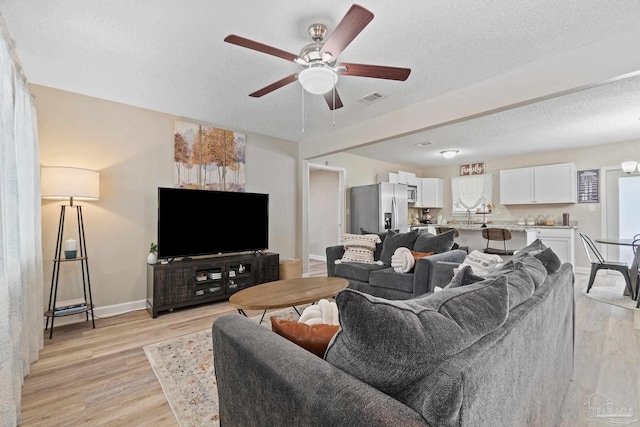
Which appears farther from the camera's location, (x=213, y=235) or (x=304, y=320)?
(x=213, y=235)

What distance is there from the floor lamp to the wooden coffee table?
1.83 m

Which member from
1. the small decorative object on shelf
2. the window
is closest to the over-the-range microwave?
the window

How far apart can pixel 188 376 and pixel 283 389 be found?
1641mm

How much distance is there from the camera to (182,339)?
8.88ft

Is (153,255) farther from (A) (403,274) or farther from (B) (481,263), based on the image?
(B) (481,263)

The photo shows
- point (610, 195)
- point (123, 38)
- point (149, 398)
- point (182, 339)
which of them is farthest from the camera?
point (610, 195)

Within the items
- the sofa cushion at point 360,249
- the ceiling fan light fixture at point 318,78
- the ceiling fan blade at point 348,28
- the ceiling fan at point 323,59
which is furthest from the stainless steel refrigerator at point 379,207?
the ceiling fan blade at point 348,28

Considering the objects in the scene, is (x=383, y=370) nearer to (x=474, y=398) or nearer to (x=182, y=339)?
(x=474, y=398)

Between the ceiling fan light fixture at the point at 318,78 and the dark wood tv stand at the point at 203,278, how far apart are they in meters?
2.57

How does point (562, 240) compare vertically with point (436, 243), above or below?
below

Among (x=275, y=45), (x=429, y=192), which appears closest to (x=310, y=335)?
(x=275, y=45)

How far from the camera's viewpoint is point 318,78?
2137 mm

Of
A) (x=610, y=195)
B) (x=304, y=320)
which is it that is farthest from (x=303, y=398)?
(x=610, y=195)

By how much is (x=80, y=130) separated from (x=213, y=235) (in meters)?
1.87
